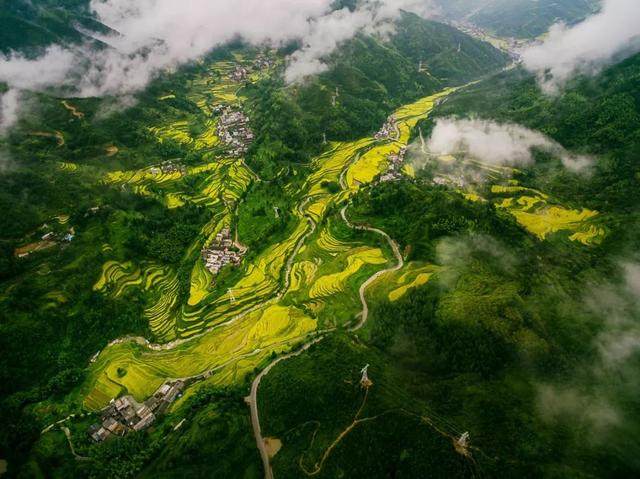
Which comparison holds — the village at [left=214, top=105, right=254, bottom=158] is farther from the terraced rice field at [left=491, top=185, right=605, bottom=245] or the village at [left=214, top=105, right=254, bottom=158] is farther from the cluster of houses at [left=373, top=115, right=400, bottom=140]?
the terraced rice field at [left=491, top=185, right=605, bottom=245]

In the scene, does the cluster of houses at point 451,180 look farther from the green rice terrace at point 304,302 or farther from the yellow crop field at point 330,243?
the yellow crop field at point 330,243

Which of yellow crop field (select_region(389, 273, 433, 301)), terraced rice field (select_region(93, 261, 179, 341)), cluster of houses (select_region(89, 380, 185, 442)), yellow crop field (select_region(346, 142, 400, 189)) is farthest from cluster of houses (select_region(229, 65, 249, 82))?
cluster of houses (select_region(89, 380, 185, 442))

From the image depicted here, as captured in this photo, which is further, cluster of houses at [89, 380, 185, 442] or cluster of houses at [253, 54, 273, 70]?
cluster of houses at [253, 54, 273, 70]

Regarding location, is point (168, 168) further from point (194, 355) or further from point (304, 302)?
point (194, 355)

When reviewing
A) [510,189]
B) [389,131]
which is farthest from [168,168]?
[510,189]

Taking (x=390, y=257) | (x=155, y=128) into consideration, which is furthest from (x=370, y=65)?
(x=390, y=257)

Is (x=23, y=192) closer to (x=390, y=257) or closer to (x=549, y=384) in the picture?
(x=390, y=257)
